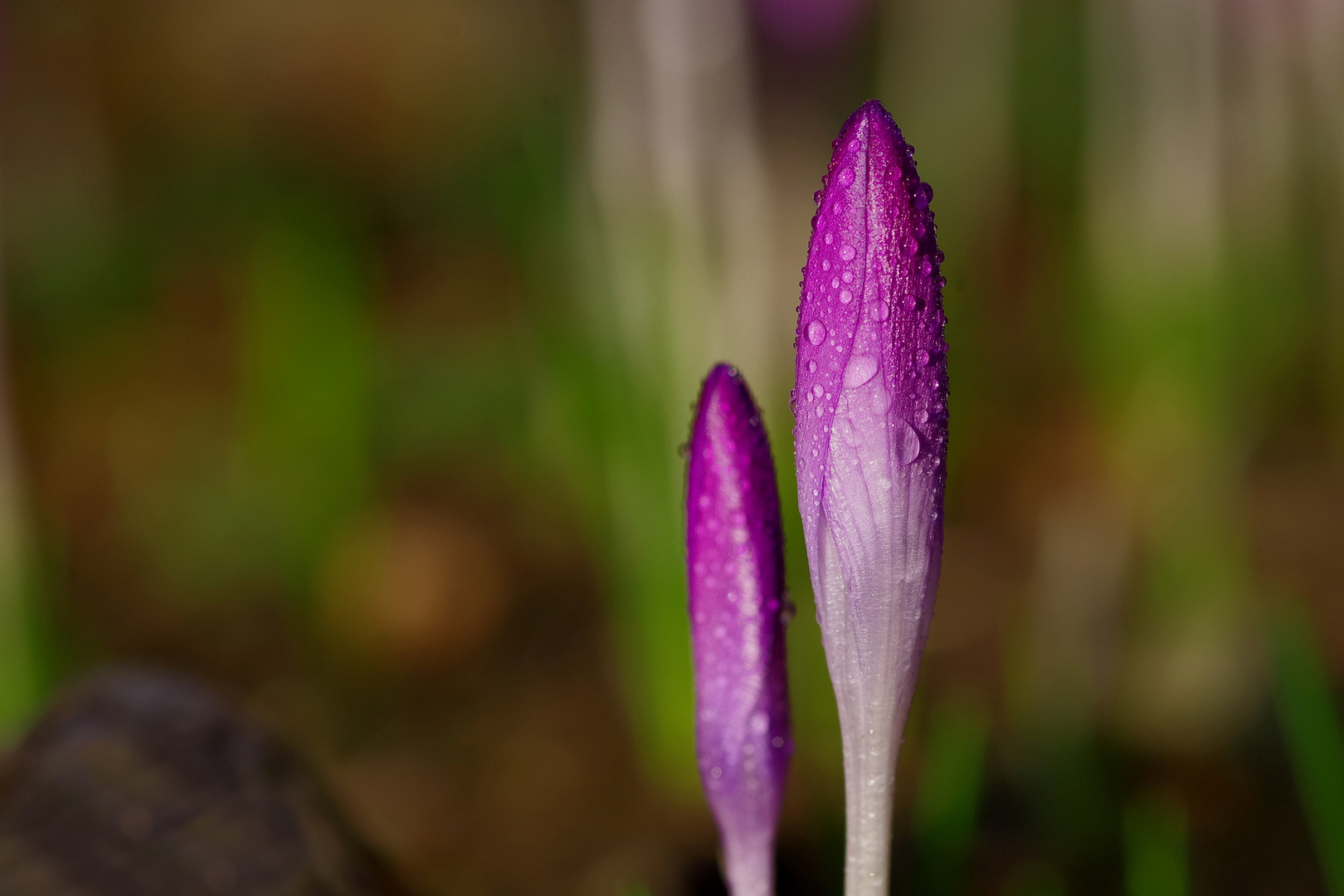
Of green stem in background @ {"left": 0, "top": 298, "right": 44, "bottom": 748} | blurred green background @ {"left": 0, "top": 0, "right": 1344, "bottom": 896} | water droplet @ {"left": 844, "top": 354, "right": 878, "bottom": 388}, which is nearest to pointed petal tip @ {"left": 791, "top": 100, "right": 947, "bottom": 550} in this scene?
water droplet @ {"left": 844, "top": 354, "right": 878, "bottom": 388}

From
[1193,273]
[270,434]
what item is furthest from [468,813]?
[1193,273]

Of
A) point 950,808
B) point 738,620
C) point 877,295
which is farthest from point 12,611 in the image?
point 877,295

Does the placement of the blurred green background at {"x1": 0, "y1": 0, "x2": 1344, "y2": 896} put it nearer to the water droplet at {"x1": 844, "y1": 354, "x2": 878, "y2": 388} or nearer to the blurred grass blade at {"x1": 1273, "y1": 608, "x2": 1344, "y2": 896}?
the blurred grass blade at {"x1": 1273, "y1": 608, "x2": 1344, "y2": 896}

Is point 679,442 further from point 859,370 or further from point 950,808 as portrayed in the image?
point 859,370

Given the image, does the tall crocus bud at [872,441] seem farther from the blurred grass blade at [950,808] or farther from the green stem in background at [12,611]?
the green stem in background at [12,611]

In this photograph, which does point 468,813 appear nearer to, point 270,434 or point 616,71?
point 270,434

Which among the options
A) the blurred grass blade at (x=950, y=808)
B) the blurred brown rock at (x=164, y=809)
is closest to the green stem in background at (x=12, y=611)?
the blurred brown rock at (x=164, y=809)

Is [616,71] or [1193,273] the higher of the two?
[616,71]
